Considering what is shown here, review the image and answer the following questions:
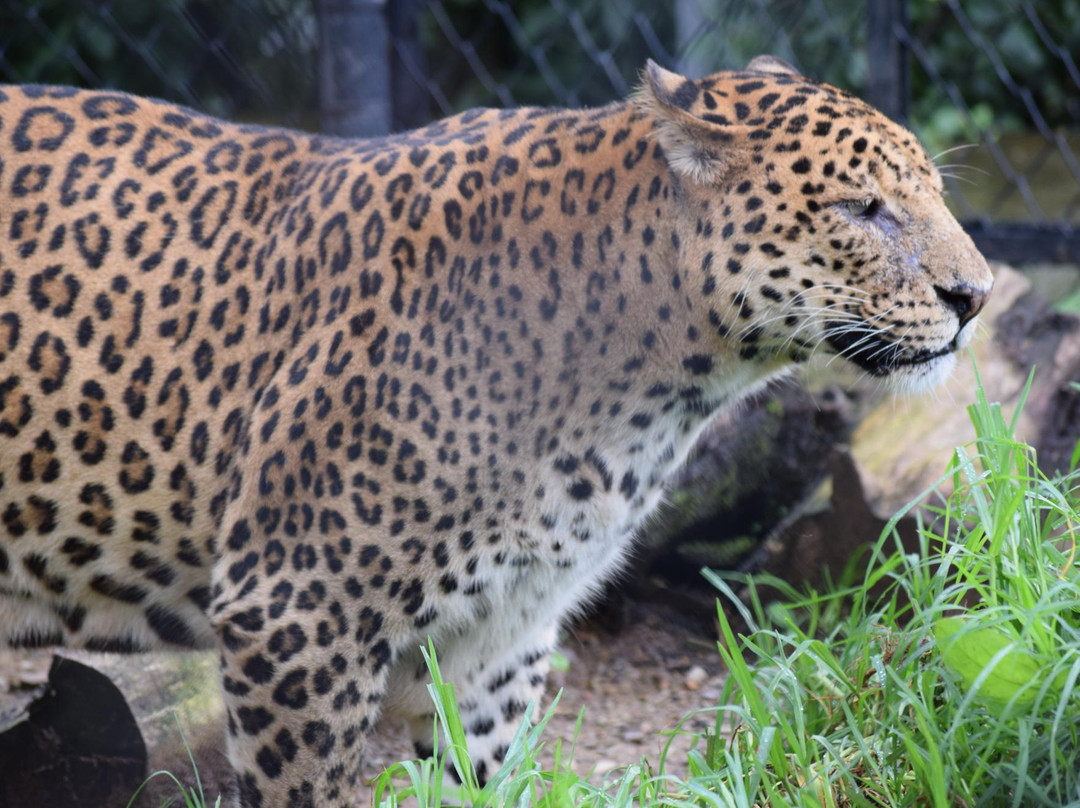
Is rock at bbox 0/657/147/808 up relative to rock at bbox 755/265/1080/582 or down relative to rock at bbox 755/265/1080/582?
down

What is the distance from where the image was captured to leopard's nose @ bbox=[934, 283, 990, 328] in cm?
344

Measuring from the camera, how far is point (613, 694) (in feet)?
18.0

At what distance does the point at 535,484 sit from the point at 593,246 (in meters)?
0.66

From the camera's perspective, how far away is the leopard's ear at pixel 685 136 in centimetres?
348

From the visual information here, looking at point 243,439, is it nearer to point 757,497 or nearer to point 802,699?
point 802,699

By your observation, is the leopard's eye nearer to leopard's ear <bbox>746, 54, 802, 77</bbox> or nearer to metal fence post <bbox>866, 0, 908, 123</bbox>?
leopard's ear <bbox>746, 54, 802, 77</bbox>

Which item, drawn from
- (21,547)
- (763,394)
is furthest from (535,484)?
(763,394)

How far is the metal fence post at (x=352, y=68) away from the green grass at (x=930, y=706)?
136 inches

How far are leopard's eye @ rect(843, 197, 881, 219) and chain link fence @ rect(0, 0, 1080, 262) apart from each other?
2.17m

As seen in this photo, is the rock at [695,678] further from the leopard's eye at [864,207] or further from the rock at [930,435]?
the leopard's eye at [864,207]

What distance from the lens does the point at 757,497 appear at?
5844 mm

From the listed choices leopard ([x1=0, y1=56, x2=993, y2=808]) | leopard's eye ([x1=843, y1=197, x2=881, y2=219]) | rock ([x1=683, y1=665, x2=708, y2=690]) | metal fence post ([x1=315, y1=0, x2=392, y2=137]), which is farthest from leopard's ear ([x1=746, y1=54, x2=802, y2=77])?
rock ([x1=683, y1=665, x2=708, y2=690])

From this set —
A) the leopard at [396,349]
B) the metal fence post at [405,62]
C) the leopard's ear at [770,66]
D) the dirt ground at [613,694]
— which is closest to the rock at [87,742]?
the dirt ground at [613,694]

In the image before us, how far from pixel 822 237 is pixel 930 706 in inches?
46.6
